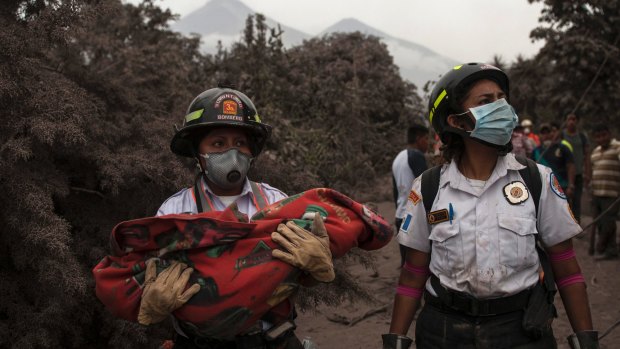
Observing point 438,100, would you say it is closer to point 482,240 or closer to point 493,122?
point 493,122

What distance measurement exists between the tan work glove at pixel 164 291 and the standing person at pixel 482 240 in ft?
3.35

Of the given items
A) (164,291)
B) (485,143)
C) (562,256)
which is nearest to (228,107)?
(164,291)

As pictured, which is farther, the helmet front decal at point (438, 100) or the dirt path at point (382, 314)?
the dirt path at point (382, 314)

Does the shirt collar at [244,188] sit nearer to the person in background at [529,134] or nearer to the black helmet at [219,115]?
the black helmet at [219,115]

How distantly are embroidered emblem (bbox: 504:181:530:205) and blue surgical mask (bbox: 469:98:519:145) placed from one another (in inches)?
7.6

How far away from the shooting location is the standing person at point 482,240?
2.37 metres

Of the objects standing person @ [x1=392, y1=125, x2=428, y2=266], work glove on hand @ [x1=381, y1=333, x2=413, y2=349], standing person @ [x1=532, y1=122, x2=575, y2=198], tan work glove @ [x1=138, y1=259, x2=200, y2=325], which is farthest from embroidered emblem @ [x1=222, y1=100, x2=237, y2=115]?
standing person @ [x1=532, y1=122, x2=575, y2=198]

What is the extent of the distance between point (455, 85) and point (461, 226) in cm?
63

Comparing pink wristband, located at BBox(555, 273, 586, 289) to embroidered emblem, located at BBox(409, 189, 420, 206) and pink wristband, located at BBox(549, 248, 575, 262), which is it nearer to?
pink wristband, located at BBox(549, 248, 575, 262)

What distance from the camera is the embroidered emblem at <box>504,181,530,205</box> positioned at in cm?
243

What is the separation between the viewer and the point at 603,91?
48.1ft

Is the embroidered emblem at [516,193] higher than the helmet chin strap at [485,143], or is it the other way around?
the helmet chin strap at [485,143]

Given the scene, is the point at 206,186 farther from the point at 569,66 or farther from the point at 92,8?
the point at 569,66

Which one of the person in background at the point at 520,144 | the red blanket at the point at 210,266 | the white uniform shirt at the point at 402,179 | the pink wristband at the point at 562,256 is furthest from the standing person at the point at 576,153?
the red blanket at the point at 210,266
